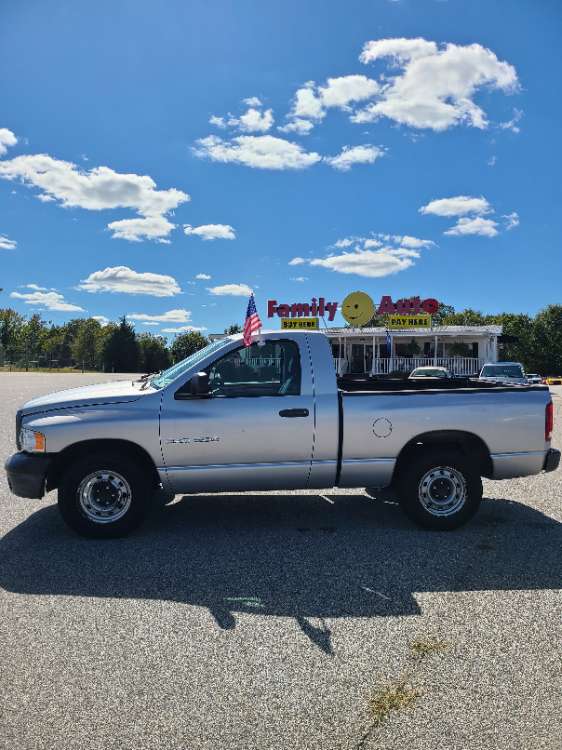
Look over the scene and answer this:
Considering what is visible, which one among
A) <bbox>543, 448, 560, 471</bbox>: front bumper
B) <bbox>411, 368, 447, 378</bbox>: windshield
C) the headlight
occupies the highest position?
<bbox>411, 368, 447, 378</bbox>: windshield

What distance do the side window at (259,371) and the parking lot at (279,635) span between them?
4.53 feet

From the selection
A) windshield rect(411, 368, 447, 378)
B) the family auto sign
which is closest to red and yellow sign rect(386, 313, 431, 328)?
the family auto sign

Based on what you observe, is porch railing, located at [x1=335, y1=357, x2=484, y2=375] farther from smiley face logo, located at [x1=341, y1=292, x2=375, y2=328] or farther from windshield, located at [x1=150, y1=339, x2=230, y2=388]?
windshield, located at [x1=150, y1=339, x2=230, y2=388]

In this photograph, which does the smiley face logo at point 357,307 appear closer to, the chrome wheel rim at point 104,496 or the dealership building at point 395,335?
the dealership building at point 395,335

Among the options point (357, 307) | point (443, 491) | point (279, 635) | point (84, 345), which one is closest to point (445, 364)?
point (357, 307)

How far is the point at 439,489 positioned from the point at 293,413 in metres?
1.69

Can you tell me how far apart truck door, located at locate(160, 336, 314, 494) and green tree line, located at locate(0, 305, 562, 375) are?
27.8 m

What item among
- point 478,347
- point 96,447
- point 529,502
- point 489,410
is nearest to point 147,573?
point 96,447

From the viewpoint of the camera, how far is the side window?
5.80 meters

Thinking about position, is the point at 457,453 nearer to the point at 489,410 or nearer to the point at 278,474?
the point at 489,410

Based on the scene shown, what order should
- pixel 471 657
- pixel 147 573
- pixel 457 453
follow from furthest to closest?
pixel 457 453, pixel 147 573, pixel 471 657

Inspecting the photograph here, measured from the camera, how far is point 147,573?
4.70 metres

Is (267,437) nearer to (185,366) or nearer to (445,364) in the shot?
(185,366)

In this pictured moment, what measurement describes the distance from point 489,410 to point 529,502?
1920mm
